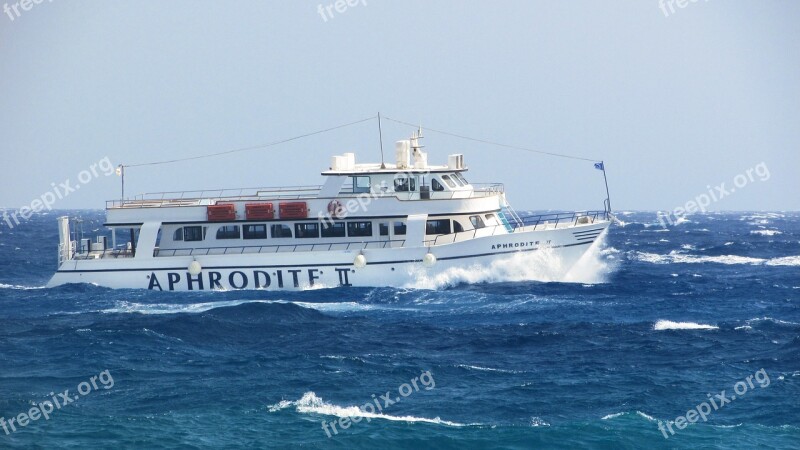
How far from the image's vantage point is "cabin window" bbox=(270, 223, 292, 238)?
43031mm

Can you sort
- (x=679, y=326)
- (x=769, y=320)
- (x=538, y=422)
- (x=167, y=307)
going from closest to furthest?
(x=538, y=422)
(x=679, y=326)
(x=769, y=320)
(x=167, y=307)

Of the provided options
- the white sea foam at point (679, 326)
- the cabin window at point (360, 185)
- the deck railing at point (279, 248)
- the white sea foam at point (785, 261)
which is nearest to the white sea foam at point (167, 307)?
the deck railing at point (279, 248)

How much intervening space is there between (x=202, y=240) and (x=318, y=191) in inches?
240

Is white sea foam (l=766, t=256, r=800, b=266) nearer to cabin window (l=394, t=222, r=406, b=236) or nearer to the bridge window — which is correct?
the bridge window

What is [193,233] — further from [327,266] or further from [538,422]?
[538,422]

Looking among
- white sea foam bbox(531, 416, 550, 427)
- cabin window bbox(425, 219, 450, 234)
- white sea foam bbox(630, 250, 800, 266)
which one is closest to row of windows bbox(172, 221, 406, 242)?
cabin window bbox(425, 219, 450, 234)

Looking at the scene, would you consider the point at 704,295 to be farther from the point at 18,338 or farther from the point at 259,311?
the point at 18,338

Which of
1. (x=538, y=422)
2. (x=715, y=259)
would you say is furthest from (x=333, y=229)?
(x=715, y=259)

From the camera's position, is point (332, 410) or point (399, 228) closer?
point (332, 410)

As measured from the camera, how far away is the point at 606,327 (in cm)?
3188

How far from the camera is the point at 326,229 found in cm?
4278

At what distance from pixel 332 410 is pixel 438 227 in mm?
21305

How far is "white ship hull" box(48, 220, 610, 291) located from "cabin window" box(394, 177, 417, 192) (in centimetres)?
330

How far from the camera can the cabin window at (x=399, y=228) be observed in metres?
42.6
